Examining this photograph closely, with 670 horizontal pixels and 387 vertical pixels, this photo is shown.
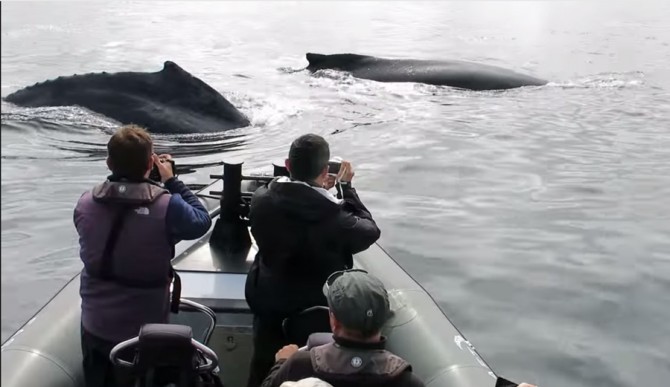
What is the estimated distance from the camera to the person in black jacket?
16.5 ft

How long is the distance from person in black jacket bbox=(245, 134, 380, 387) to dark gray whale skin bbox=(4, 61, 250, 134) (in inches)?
412

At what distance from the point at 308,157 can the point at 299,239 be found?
0.52 m

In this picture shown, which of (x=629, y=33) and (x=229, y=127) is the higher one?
(x=629, y=33)

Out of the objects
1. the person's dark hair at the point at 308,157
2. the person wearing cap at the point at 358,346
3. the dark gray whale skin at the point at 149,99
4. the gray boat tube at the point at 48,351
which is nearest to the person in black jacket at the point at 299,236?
the person's dark hair at the point at 308,157

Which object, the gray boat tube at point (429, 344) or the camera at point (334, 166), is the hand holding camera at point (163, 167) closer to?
the camera at point (334, 166)

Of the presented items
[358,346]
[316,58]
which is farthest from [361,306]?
[316,58]

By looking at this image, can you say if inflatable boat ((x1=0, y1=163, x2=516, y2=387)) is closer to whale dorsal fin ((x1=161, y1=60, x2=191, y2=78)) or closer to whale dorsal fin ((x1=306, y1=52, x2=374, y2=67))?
whale dorsal fin ((x1=161, y1=60, x2=191, y2=78))

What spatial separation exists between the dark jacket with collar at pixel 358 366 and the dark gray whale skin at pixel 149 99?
12.4 meters

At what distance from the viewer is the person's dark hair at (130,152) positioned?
450 centimetres

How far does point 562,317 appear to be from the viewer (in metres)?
8.48

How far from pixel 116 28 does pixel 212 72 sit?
18.4m

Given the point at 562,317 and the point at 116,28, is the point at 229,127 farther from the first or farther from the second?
the point at 116,28

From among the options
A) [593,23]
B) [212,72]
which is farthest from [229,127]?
[593,23]

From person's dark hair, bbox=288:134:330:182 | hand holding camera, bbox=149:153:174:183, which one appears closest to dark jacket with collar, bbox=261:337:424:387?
person's dark hair, bbox=288:134:330:182
